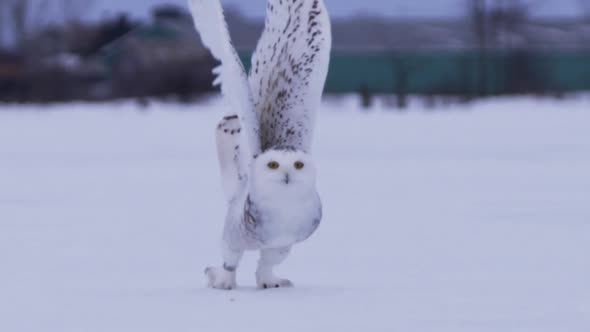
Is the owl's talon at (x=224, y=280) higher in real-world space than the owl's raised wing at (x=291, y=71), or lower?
lower

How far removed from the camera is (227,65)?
15.9ft


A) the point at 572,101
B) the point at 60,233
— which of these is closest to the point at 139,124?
the point at 572,101

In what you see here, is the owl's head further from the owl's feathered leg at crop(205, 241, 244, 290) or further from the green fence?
the green fence

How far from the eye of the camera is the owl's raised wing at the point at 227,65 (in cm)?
485

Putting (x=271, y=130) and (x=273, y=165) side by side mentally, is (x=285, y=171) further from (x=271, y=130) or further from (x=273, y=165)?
(x=271, y=130)

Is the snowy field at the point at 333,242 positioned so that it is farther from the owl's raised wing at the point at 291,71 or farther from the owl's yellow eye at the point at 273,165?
the owl's raised wing at the point at 291,71

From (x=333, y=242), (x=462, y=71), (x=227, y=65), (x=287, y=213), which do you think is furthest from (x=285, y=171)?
(x=462, y=71)

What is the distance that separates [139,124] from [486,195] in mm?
15164

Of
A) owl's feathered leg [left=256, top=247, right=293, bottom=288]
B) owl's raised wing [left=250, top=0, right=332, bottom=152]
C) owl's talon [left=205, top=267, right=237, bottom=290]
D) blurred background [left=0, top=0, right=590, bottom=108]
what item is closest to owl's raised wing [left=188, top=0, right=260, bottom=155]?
owl's raised wing [left=250, top=0, right=332, bottom=152]

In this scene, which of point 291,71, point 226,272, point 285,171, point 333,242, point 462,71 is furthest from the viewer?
point 462,71

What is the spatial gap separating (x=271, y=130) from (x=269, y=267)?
615 mm

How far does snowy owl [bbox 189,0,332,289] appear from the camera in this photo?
4801 mm

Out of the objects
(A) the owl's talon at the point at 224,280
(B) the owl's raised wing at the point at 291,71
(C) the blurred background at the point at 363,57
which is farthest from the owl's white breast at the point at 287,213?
(C) the blurred background at the point at 363,57

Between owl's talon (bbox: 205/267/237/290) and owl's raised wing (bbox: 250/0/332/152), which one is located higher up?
owl's raised wing (bbox: 250/0/332/152)
